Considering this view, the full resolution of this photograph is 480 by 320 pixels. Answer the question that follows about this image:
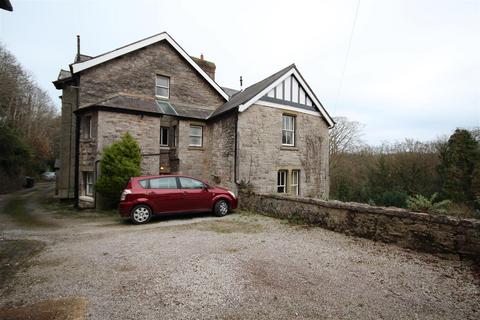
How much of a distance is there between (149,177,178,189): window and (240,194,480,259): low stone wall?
162 inches

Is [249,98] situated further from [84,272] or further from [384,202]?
[384,202]

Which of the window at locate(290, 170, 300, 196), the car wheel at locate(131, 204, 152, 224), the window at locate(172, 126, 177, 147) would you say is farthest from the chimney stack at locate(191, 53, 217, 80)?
the car wheel at locate(131, 204, 152, 224)

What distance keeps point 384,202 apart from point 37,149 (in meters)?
44.5

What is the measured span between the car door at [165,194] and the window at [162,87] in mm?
7452

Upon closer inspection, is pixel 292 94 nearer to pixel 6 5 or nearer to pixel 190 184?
pixel 190 184

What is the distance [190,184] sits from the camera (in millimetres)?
8344

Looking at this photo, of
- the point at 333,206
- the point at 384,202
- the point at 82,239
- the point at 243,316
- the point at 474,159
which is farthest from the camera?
the point at 384,202

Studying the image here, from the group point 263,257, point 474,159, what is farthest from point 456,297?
point 474,159

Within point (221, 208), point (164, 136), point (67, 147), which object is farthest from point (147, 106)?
point (221, 208)

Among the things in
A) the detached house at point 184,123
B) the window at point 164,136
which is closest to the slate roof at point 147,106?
the detached house at point 184,123

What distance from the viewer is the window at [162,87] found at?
13500mm

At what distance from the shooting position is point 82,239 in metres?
6.15

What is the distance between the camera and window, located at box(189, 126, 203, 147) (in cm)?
1345

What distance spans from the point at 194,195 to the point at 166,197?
3.23 ft
